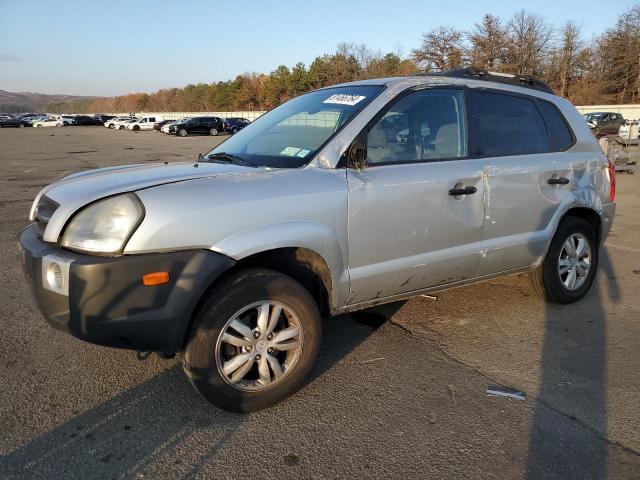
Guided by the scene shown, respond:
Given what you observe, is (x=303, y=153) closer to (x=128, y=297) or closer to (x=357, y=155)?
(x=357, y=155)

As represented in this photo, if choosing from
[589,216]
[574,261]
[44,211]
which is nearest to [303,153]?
[44,211]

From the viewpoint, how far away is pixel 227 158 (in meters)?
3.50

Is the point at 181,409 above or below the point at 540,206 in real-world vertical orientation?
below

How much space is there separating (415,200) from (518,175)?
1031 mm

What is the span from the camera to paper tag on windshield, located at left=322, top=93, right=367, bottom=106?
3311mm

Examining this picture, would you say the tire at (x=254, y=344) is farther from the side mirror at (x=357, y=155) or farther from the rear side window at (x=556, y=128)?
the rear side window at (x=556, y=128)

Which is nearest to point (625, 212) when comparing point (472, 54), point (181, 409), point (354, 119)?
point (354, 119)

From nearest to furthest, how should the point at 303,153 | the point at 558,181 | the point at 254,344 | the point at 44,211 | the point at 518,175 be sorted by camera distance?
the point at 254,344 < the point at 44,211 < the point at 303,153 < the point at 518,175 < the point at 558,181

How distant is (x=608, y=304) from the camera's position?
446 centimetres

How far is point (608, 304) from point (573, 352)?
1.22 metres

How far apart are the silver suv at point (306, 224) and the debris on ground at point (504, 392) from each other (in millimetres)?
773

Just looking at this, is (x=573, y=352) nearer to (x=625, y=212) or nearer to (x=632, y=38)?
(x=625, y=212)

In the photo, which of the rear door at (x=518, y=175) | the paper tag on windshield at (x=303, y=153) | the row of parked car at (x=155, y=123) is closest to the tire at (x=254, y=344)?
the paper tag on windshield at (x=303, y=153)

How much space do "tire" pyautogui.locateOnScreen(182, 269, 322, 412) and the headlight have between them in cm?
52
